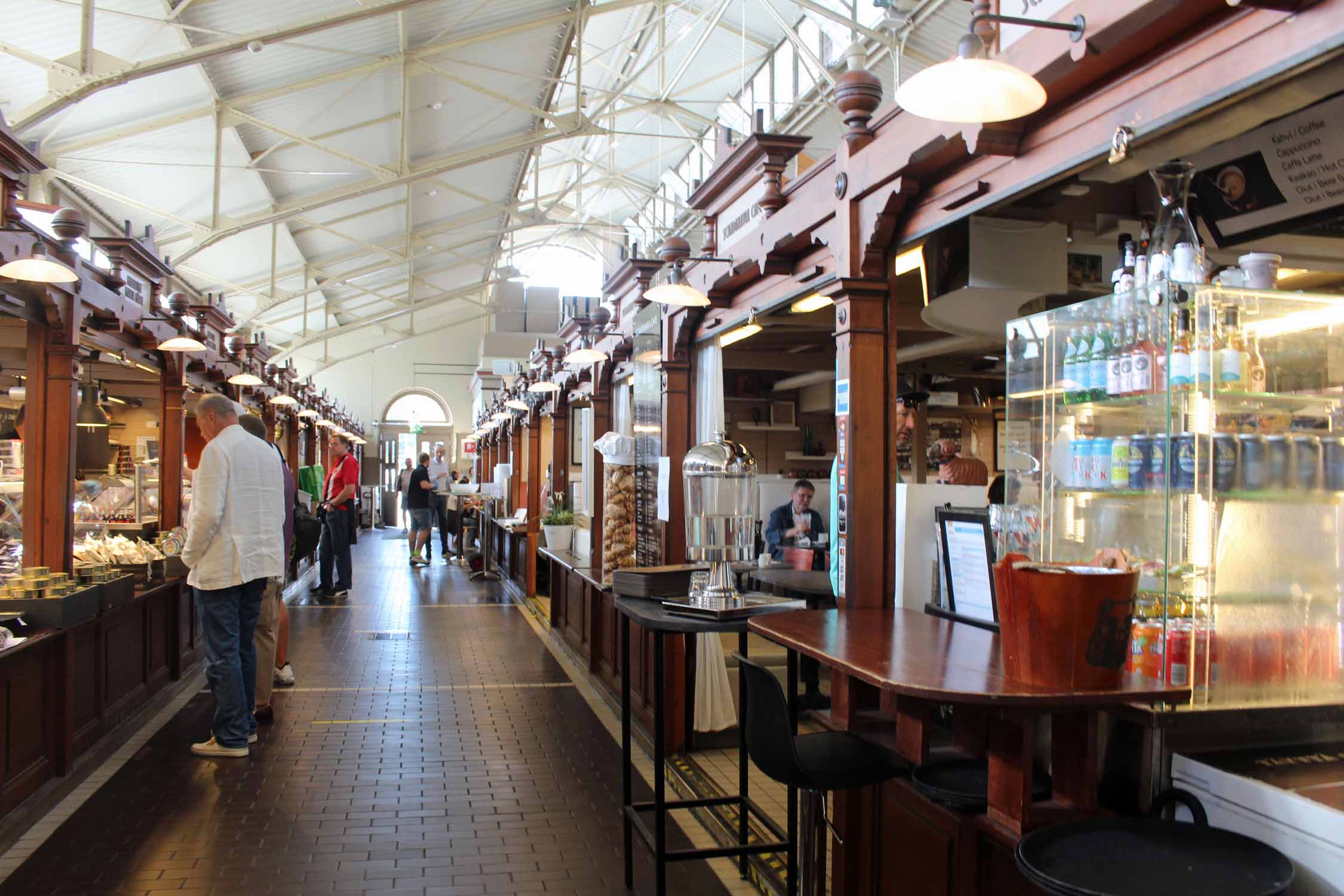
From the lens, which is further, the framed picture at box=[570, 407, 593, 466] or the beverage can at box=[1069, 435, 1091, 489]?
the framed picture at box=[570, 407, 593, 466]

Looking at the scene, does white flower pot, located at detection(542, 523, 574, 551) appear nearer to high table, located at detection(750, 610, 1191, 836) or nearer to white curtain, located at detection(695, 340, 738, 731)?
white curtain, located at detection(695, 340, 738, 731)

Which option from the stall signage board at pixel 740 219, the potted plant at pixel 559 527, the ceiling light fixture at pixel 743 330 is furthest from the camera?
the potted plant at pixel 559 527

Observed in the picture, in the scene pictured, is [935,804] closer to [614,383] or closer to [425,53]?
[614,383]

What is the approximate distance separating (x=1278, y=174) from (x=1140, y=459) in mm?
1399

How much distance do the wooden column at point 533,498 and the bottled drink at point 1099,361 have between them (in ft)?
26.9

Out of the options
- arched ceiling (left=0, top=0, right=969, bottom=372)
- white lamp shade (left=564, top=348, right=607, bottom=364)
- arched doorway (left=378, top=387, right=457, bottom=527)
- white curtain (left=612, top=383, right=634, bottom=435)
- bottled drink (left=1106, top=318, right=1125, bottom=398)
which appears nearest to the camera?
bottled drink (left=1106, top=318, right=1125, bottom=398)

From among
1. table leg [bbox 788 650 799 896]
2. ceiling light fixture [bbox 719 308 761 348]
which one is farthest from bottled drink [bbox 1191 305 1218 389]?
ceiling light fixture [bbox 719 308 761 348]

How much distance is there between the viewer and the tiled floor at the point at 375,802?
3.57m

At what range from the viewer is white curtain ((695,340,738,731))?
517cm

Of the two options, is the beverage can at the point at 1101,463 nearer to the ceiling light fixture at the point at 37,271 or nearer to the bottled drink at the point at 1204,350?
the bottled drink at the point at 1204,350

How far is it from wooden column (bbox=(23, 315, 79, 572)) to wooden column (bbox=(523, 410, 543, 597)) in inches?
220

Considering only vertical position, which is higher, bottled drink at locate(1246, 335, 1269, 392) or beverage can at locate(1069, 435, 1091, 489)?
bottled drink at locate(1246, 335, 1269, 392)

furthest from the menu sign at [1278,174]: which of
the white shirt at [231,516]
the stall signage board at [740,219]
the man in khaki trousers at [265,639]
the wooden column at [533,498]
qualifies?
the wooden column at [533,498]

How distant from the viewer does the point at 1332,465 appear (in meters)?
2.24
